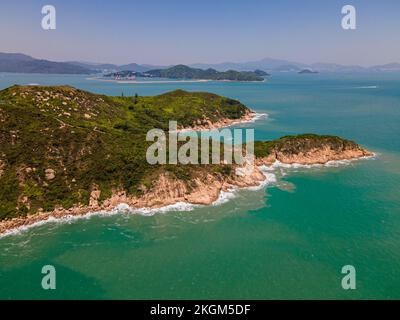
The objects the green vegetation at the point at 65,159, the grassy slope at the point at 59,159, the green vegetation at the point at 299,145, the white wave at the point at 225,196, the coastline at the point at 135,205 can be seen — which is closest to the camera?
the coastline at the point at 135,205

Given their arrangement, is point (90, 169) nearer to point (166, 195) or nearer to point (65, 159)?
point (65, 159)

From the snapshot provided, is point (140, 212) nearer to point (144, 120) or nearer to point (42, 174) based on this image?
point (42, 174)

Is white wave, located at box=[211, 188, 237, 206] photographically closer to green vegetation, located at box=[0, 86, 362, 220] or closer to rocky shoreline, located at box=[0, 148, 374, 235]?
rocky shoreline, located at box=[0, 148, 374, 235]

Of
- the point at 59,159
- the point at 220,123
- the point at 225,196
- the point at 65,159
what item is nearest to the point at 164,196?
the point at 225,196

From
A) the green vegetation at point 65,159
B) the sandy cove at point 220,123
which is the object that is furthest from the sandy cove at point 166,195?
the sandy cove at point 220,123

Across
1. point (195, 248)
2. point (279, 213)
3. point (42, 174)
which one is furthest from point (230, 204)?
point (42, 174)

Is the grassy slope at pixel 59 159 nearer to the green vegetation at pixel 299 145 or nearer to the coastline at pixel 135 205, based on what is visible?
the coastline at pixel 135 205
